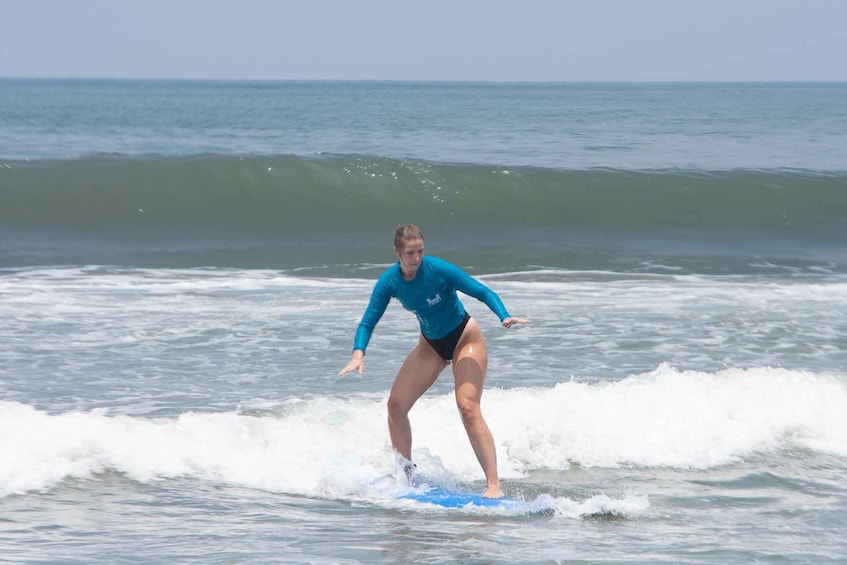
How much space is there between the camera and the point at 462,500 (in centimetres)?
632

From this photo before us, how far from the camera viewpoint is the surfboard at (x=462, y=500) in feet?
20.3

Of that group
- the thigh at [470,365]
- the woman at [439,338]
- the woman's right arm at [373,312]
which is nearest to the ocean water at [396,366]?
the woman at [439,338]

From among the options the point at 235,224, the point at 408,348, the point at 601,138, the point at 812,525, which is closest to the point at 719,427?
the point at 812,525

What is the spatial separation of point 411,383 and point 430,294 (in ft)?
1.90

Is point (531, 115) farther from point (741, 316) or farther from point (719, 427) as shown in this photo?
point (719, 427)

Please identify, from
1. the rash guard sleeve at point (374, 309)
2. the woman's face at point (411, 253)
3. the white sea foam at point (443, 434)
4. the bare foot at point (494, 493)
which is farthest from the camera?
the white sea foam at point (443, 434)

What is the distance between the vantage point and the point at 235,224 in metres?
20.7

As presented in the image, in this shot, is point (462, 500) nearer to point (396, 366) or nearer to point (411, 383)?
point (411, 383)

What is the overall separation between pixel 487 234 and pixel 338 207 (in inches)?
138

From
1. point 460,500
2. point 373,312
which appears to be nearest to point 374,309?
point 373,312

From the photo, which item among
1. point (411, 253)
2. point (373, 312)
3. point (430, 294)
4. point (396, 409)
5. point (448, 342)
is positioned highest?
point (411, 253)

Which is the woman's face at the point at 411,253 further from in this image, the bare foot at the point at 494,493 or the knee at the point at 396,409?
the bare foot at the point at 494,493

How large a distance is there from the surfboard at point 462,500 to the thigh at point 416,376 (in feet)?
1.75

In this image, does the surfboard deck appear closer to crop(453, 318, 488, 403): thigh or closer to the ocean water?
the ocean water
